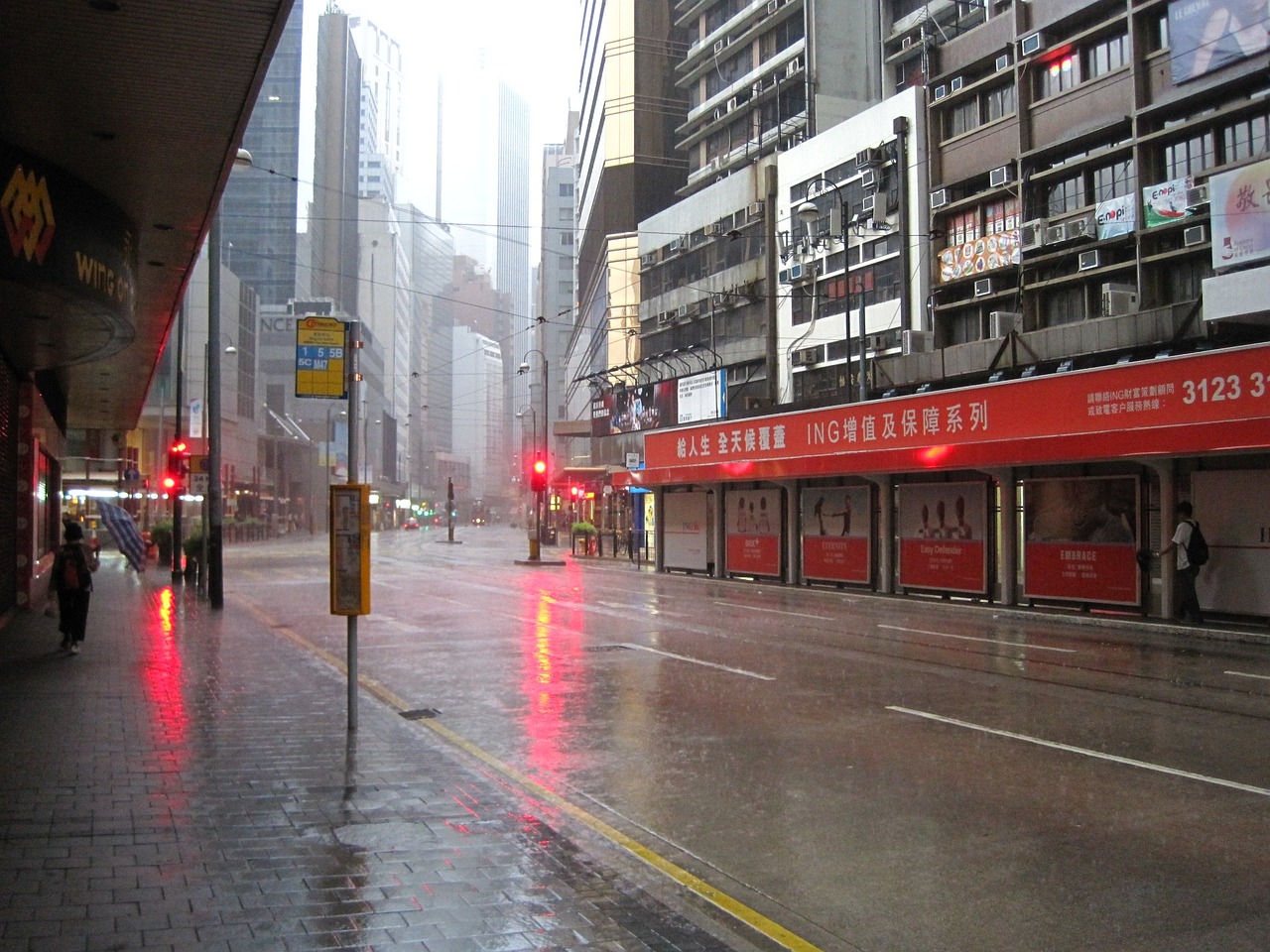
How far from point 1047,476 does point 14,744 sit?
1749 centimetres

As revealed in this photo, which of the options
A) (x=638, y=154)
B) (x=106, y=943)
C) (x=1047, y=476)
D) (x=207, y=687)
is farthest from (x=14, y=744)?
(x=638, y=154)

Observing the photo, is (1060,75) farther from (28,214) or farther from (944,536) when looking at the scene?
(28,214)

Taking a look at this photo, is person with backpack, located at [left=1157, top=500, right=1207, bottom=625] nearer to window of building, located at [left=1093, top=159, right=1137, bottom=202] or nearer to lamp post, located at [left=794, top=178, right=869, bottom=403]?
lamp post, located at [left=794, top=178, right=869, bottom=403]

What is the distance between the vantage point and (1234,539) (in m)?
16.8

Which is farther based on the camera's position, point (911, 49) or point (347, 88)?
point (347, 88)

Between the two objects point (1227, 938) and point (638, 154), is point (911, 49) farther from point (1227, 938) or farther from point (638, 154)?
point (1227, 938)

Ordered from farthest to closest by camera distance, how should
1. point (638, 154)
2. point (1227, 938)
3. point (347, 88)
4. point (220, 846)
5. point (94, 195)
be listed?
1. point (347, 88)
2. point (638, 154)
3. point (94, 195)
4. point (220, 846)
5. point (1227, 938)

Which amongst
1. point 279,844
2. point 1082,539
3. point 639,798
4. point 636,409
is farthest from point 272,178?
point 279,844

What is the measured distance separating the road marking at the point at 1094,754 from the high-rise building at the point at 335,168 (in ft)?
410

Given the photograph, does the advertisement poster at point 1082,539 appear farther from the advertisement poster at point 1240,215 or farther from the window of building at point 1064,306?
the window of building at point 1064,306

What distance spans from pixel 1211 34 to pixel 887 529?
14326 millimetres

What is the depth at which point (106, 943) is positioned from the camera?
13.9 ft

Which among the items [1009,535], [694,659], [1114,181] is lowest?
[694,659]

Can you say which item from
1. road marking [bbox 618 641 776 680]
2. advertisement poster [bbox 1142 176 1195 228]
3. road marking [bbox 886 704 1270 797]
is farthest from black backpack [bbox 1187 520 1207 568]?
advertisement poster [bbox 1142 176 1195 228]
